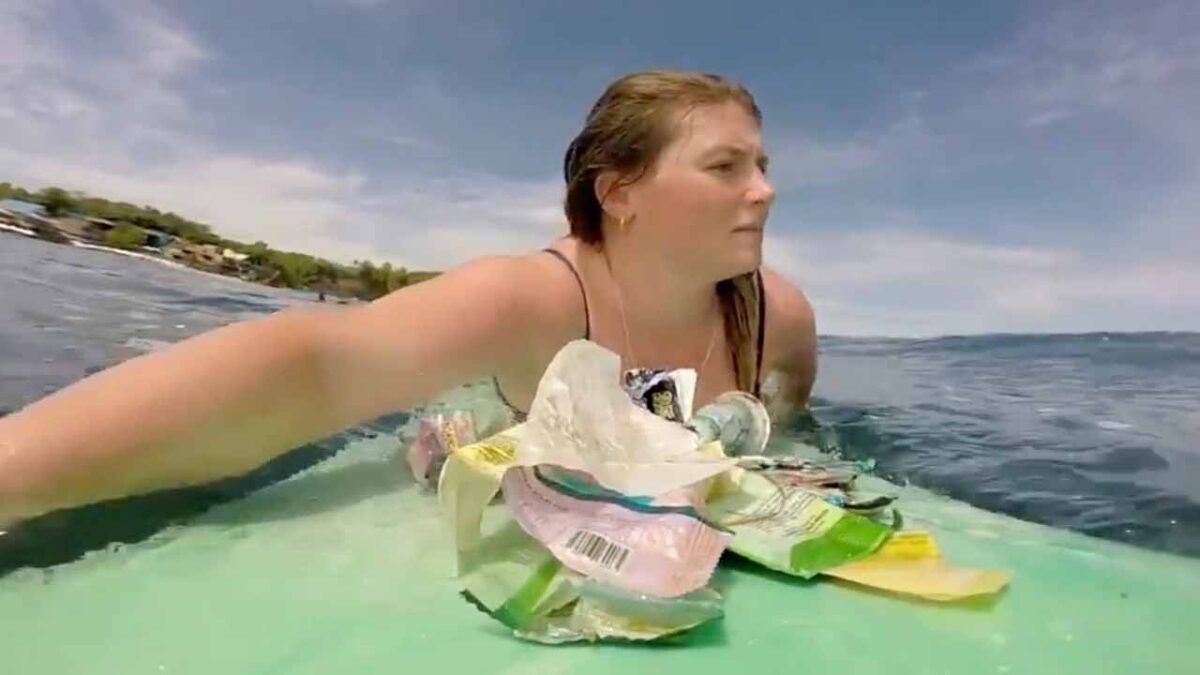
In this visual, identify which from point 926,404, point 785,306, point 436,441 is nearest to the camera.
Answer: point 436,441

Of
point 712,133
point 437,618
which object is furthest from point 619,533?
point 712,133

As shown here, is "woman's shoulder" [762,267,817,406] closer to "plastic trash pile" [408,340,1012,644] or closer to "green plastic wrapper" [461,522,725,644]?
"plastic trash pile" [408,340,1012,644]

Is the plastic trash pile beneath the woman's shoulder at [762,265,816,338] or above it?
beneath

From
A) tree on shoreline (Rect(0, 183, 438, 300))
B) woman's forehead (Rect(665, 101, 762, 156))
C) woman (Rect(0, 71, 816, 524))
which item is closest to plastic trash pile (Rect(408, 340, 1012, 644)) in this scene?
woman (Rect(0, 71, 816, 524))

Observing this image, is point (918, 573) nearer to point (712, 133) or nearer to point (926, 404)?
point (712, 133)

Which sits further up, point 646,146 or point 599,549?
point 646,146

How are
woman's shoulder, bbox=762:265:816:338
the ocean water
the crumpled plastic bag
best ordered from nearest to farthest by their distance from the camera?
the crumpled plastic bag, the ocean water, woman's shoulder, bbox=762:265:816:338

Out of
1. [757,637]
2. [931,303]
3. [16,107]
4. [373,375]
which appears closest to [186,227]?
[16,107]

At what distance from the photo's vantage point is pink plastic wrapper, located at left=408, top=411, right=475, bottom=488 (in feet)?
3.43

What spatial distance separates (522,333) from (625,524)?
1.44 feet

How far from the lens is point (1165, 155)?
2.56m

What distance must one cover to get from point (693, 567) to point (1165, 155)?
2.34 meters

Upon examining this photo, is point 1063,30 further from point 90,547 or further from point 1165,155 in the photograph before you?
point 90,547

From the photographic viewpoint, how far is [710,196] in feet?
3.91
